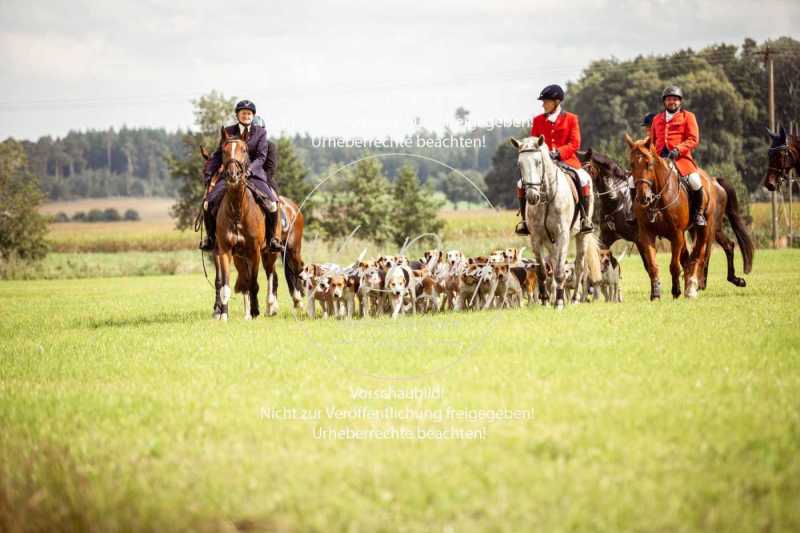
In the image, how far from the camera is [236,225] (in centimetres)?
1501

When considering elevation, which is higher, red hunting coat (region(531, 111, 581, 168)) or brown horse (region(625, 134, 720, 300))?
red hunting coat (region(531, 111, 581, 168))

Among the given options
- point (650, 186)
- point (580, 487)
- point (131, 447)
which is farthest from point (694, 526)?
point (650, 186)

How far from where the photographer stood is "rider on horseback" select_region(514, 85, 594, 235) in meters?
15.5

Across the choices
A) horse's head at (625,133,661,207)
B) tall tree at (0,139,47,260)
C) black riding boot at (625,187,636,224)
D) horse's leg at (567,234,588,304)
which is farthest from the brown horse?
tall tree at (0,139,47,260)

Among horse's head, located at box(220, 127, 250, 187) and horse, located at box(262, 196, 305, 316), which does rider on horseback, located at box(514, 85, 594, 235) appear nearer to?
horse, located at box(262, 196, 305, 316)

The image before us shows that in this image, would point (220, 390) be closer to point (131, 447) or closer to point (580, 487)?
point (131, 447)

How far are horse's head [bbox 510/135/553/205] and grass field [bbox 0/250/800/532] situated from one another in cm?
260

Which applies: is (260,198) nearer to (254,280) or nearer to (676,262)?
(254,280)

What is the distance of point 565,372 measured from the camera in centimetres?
833

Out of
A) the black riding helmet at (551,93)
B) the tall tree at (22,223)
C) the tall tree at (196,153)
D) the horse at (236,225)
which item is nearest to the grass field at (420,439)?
the horse at (236,225)

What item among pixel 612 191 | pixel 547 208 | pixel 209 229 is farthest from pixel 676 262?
pixel 209 229

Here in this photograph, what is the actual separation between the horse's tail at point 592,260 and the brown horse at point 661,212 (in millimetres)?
782

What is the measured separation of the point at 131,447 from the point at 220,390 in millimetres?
1952

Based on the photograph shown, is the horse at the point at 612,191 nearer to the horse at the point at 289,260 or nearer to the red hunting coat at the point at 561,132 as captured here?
the red hunting coat at the point at 561,132
